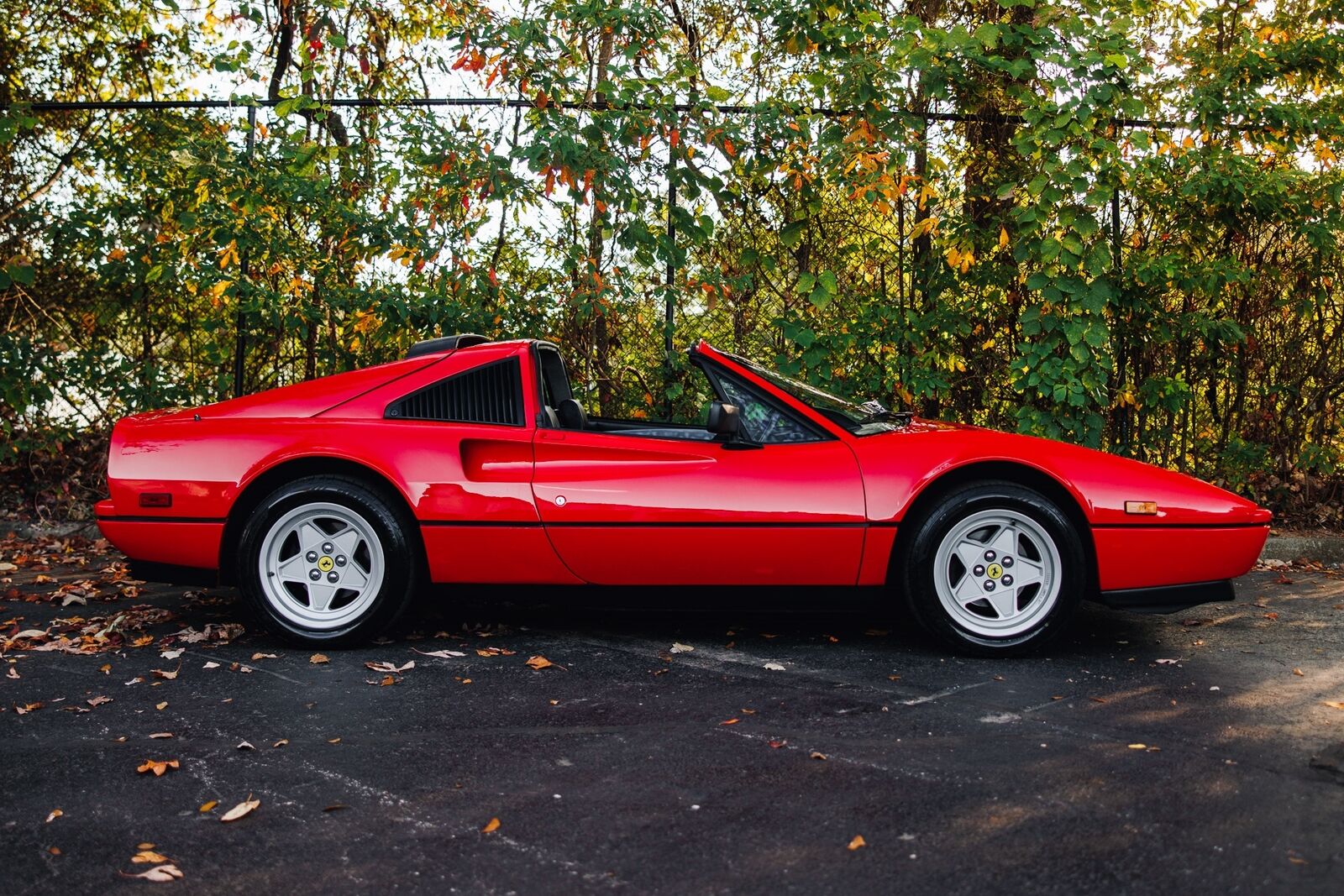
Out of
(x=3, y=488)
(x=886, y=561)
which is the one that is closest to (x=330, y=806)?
(x=886, y=561)

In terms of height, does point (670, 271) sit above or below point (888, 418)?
above

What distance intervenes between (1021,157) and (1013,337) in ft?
3.70

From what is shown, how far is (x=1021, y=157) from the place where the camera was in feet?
23.3

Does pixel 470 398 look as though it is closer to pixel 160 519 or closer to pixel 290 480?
pixel 290 480

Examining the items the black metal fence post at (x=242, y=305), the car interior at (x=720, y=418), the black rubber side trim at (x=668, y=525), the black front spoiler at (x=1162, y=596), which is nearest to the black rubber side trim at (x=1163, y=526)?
the black front spoiler at (x=1162, y=596)

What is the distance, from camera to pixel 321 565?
4703mm

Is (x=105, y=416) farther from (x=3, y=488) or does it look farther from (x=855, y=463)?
(x=855, y=463)

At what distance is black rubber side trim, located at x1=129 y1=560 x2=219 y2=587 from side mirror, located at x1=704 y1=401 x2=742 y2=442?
215 cm

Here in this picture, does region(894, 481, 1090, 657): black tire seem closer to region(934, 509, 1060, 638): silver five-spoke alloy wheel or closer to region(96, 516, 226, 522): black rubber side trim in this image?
region(934, 509, 1060, 638): silver five-spoke alloy wheel

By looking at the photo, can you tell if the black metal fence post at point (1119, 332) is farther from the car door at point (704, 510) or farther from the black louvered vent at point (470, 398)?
the black louvered vent at point (470, 398)

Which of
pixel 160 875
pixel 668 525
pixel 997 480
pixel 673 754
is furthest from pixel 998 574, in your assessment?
pixel 160 875

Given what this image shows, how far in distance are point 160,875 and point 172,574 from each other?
237 cm

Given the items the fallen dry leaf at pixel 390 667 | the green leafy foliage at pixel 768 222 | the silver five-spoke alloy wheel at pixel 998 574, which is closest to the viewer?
the fallen dry leaf at pixel 390 667

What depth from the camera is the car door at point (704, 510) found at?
447 cm
